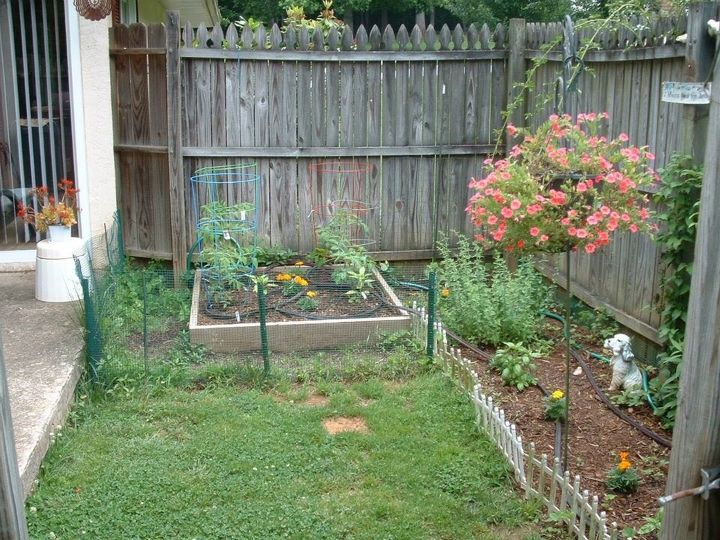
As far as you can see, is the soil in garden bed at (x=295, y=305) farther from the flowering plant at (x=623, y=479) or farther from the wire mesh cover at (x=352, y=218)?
the flowering plant at (x=623, y=479)

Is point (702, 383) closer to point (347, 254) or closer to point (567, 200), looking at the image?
point (567, 200)

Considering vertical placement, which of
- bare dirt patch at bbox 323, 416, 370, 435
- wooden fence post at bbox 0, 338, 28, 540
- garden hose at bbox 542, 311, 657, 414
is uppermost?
wooden fence post at bbox 0, 338, 28, 540

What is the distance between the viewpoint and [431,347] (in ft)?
17.9

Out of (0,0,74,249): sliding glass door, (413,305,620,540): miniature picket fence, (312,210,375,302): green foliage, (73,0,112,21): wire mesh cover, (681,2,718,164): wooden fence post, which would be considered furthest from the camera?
(0,0,74,249): sliding glass door

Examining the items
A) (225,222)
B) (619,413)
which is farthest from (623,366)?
(225,222)

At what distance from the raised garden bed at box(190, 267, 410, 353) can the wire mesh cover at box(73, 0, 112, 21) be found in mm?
2383

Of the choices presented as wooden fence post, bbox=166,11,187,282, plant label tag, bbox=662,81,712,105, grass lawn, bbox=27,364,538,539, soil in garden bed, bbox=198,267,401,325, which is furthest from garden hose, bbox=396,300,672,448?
wooden fence post, bbox=166,11,187,282

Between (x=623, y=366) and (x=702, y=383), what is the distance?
130 inches

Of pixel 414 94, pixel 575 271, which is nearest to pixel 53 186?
pixel 414 94

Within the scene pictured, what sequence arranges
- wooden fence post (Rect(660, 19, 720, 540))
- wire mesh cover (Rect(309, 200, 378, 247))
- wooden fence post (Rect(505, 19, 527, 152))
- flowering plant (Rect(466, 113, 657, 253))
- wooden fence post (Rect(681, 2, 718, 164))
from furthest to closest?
wire mesh cover (Rect(309, 200, 378, 247))
wooden fence post (Rect(505, 19, 527, 152))
wooden fence post (Rect(681, 2, 718, 164))
flowering plant (Rect(466, 113, 657, 253))
wooden fence post (Rect(660, 19, 720, 540))

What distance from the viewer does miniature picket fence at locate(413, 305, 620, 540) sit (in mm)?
3309

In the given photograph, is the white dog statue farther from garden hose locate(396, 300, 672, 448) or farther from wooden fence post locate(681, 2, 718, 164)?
wooden fence post locate(681, 2, 718, 164)

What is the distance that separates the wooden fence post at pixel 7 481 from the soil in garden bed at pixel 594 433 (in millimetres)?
2721

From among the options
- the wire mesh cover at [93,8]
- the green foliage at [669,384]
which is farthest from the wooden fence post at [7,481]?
the wire mesh cover at [93,8]
